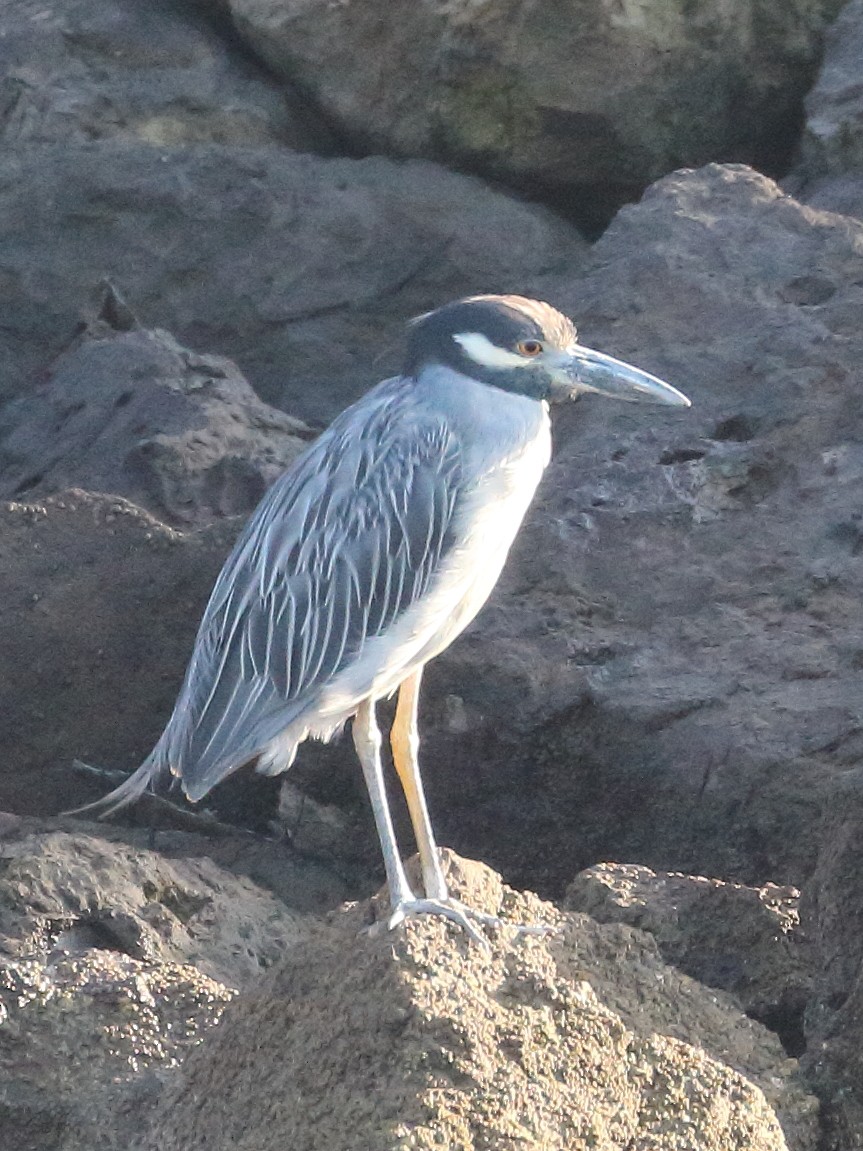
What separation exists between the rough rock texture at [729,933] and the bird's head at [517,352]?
3.75 ft

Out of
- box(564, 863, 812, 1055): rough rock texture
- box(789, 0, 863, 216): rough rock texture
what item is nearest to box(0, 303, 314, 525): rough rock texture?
box(789, 0, 863, 216): rough rock texture

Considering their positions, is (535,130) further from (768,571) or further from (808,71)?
(768,571)

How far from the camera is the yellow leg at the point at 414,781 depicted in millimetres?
4207

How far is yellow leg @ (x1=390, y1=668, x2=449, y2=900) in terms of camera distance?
166 inches

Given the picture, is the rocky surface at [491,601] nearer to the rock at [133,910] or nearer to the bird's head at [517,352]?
the rock at [133,910]

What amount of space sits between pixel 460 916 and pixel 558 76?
4382 mm

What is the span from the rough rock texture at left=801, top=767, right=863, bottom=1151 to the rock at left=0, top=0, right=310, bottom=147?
454 cm

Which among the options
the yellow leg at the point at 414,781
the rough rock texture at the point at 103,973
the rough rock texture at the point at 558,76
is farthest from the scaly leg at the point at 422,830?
the rough rock texture at the point at 558,76

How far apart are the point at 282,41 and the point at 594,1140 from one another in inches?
202

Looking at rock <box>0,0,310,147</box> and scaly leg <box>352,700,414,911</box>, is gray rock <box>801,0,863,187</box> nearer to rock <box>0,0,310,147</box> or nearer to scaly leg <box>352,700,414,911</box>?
rock <box>0,0,310,147</box>

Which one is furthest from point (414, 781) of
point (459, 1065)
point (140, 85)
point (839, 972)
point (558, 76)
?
point (140, 85)

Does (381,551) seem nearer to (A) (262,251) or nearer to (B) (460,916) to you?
(B) (460,916)

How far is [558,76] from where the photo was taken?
7.53 metres

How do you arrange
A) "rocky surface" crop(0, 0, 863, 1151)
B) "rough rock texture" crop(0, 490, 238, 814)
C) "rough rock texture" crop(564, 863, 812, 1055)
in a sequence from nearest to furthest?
"rocky surface" crop(0, 0, 863, 1151), "rough rock texture" crop(564, 863, 812, 1055), "rough rock texture" crop(0, 490, 238, 814)
